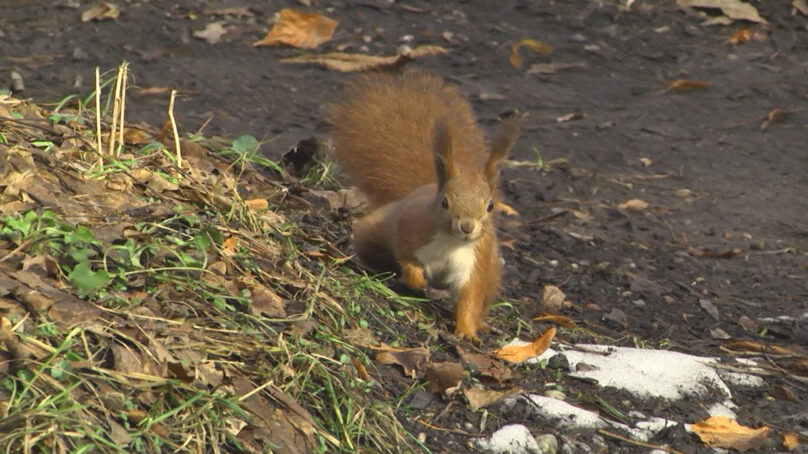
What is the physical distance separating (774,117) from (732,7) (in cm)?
168

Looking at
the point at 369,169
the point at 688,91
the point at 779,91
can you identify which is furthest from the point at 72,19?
the point at 779,91

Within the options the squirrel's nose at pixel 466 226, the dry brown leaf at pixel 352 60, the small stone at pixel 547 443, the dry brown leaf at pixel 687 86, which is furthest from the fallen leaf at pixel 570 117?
the small stone at pixel 547 443

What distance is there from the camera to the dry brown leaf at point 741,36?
8.46 m

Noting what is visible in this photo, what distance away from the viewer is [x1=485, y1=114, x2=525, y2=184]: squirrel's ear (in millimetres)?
3797

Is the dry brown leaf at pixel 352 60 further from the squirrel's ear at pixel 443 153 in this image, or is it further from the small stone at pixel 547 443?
the small stone at pixel 547 443

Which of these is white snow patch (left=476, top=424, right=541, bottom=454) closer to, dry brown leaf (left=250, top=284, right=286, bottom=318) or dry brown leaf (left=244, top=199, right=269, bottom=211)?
dry brown leaf (left=250, top=284, right=286, bottom=318)

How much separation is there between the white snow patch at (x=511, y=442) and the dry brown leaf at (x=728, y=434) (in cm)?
57

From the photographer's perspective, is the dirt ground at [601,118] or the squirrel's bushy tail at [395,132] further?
the dirt ground at [601,118]

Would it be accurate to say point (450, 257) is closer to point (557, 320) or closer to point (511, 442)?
point (557, 320)

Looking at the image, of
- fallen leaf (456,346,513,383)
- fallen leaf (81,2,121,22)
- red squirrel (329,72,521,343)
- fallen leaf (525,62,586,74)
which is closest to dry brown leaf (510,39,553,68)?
fallen leaf (525,62,586,74)

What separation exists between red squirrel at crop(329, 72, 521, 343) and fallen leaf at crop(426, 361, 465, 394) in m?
0.47

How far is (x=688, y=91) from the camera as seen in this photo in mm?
7805

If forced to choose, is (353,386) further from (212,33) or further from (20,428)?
(212,33)

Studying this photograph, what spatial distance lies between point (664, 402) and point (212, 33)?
4799mm
